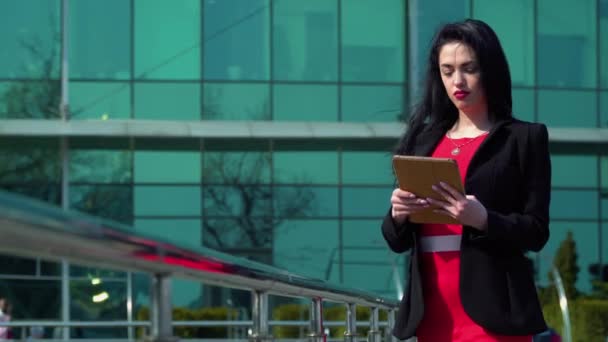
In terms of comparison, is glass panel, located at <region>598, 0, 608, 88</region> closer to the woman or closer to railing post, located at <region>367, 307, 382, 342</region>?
railing post, located at <region>367, 307, 382, 342</region>

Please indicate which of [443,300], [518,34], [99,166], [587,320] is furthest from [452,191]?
[518,34]

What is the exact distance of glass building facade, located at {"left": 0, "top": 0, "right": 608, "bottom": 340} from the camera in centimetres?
2542

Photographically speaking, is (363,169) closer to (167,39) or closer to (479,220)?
(167,39)

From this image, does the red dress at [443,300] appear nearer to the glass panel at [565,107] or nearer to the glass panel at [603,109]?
the glass panel at [565,107]

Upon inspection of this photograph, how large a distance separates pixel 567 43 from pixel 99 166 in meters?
9.49

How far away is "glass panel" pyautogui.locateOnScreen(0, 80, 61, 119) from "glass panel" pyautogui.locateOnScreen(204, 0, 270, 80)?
9.58 ft

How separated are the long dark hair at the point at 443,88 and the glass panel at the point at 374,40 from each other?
73.1 feet

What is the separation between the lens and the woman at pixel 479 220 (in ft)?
10.9

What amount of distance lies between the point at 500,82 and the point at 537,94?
23105 millimetres

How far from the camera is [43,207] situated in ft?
5.82

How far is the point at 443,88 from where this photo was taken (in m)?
A: 3.69

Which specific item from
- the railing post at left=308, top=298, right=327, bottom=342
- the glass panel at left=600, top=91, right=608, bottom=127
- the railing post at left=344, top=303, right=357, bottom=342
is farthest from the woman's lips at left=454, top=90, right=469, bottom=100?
the glass panel at left=600, top=91, right=608, bottom=127

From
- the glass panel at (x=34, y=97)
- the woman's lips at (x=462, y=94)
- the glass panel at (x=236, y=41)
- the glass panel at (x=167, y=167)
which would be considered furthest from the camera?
the glass panel at (x=167, y=167)

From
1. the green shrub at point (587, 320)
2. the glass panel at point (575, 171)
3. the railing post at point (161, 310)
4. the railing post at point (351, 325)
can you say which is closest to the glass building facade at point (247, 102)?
the glass panel at point (575, 171)
